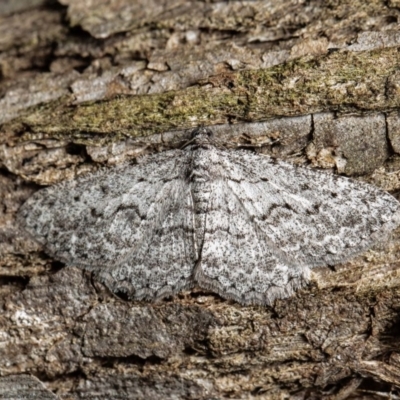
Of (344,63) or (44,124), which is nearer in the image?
(344,63)

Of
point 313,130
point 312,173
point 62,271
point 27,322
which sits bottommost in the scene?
point 27,322

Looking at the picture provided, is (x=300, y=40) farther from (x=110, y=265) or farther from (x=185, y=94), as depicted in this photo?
(x=110, y=265)

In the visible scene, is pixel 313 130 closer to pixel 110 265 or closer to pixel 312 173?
pixel 312 173

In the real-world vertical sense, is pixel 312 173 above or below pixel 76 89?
below

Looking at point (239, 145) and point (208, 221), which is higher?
point (239, 145)

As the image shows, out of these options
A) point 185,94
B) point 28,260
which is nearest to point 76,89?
point 185,94

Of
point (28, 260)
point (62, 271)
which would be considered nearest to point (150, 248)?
point (62, 271)
